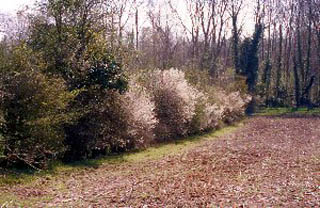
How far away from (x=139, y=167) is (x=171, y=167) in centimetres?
111

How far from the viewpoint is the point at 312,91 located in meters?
47.4

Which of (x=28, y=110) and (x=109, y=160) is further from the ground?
(x=28, y=110)

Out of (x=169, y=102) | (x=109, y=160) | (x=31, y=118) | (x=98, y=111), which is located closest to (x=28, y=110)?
(x=31, y=118)

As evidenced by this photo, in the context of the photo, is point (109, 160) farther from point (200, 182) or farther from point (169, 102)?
point (169, 102)

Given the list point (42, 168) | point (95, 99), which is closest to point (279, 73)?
point (95, 99)

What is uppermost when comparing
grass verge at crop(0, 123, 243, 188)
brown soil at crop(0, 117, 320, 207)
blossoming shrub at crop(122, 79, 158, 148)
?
blossoming shrub at crop(122, 79, 158, 148)

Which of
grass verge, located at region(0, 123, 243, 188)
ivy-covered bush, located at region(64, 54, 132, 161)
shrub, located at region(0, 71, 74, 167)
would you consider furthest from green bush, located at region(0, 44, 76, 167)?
ivy-covered bush, located at region(64, 54, 132, 161)

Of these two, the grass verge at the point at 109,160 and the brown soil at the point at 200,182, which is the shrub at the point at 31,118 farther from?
the brown soil at the point at 200,182

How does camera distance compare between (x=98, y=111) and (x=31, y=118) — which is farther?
(x=98, y=111)

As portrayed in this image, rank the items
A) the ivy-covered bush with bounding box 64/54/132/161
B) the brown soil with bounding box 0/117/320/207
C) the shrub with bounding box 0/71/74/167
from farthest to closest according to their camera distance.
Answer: the ivy-covered bush with bounding box 64/54/132/161, the shrub with bounding box 0/71/74/167, the brown soil with bounding box 0/117/320/207

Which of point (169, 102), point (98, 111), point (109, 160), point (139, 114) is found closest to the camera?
point (109, 160)

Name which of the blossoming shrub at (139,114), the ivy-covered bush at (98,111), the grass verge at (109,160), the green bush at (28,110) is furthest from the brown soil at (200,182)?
the blossoming shrub at (139,114)

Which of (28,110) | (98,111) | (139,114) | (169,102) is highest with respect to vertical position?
(169,102)

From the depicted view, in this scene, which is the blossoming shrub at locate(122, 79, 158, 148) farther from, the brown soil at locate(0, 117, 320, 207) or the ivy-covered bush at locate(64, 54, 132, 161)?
the brown soil at locate(0, 117, 320, 207)
